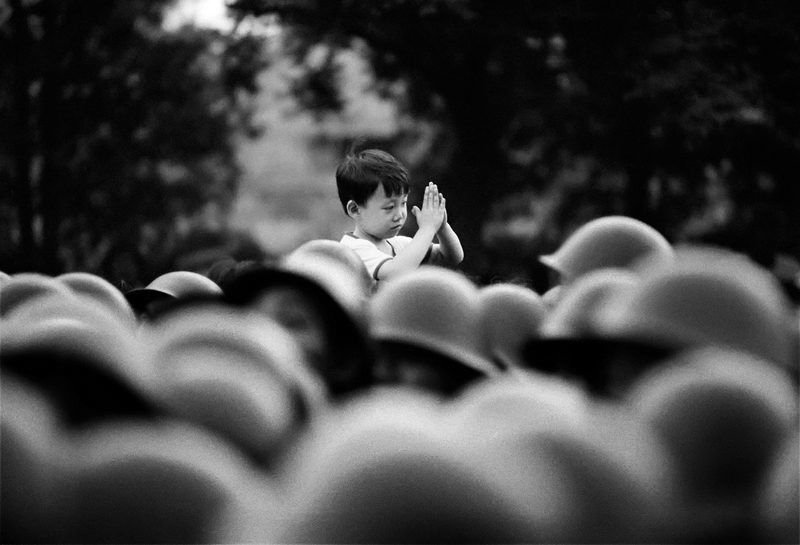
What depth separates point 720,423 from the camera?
479 mm

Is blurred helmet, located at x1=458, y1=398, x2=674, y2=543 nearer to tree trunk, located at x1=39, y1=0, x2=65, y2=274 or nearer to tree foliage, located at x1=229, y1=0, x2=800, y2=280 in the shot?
tree foliage, located at x1=229, y1=0, x2=800, y2=280

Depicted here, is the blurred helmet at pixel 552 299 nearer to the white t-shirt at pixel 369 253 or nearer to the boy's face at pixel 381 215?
the white t-shirt at pixel 369 253

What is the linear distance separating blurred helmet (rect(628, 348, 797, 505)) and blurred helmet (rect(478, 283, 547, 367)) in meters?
0.31

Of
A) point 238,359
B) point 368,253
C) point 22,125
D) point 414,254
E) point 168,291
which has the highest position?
point 22,125

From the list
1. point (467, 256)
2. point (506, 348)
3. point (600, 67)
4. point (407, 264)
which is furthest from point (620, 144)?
point (506, 348)

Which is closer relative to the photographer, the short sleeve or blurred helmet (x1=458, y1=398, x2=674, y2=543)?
blurred helmet (x1=458, y1=398, x2=674, y2=543)

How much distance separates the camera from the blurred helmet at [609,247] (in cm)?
97

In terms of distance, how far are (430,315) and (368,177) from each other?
356cm

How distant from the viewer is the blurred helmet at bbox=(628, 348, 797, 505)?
461mm

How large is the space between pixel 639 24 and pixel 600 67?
24.3 inches

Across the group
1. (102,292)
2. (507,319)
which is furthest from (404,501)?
(102,292)

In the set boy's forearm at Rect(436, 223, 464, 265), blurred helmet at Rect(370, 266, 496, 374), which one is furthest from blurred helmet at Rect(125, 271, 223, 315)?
boy's forearm at Rect(436, 223, 464, 265)

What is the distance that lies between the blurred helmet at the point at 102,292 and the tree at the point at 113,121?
12.0m

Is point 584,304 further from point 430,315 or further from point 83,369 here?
point 83,369
